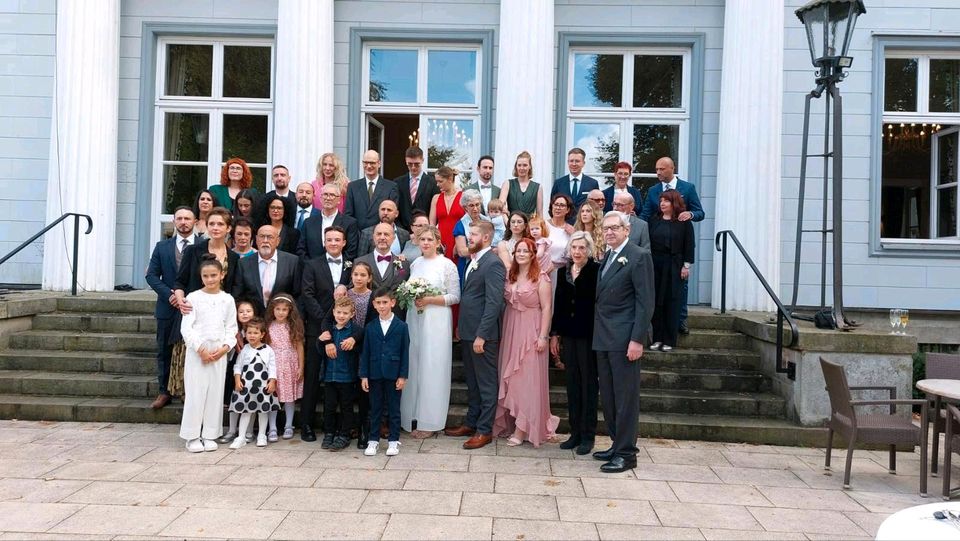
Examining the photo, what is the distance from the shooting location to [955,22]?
933 centimetres

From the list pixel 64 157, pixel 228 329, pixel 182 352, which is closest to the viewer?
pixel 228 329

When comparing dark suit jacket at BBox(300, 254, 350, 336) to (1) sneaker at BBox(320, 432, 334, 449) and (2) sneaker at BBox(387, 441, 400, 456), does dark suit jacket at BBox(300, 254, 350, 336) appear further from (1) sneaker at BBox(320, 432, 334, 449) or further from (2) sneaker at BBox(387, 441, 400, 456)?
(2) sneaker at BBox(387, 441, 400, 456)

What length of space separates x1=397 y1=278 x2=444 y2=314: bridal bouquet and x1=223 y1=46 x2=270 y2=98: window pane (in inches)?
210

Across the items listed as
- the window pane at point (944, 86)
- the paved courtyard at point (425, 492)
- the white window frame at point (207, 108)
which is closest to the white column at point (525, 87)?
the white window frame at point (207, 108)

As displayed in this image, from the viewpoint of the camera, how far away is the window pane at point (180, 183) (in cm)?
1021

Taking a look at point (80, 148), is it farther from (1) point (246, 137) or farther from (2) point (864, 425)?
(2) point (864, 425)

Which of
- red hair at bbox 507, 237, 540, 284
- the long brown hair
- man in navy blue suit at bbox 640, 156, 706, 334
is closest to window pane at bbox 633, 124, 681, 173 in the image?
man in navy blue suit at bbox 640, 156, 706, 334

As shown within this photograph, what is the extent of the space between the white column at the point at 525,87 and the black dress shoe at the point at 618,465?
4425 millimetres

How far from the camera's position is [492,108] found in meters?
9.66

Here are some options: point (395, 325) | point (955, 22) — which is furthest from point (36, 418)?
point (955, 22)

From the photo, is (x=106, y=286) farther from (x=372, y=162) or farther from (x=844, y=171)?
(x=844, y=171)

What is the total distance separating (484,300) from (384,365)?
1056 millimetres

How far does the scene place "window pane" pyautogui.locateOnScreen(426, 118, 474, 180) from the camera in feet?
32.8

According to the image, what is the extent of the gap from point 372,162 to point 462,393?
8.24ft
